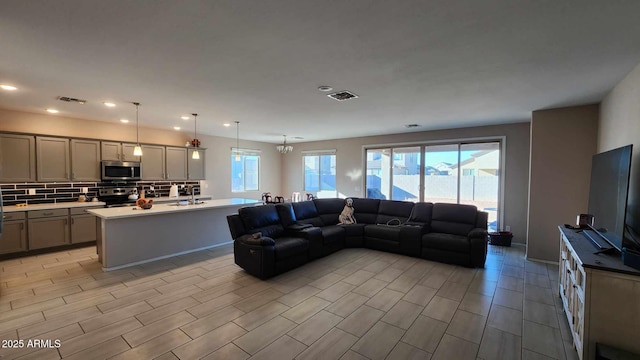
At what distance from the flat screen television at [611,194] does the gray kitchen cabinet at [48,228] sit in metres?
7.89

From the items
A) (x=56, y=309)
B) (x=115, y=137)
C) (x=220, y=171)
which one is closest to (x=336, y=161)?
(x=220, y=171)

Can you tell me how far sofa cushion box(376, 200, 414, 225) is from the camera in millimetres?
5750

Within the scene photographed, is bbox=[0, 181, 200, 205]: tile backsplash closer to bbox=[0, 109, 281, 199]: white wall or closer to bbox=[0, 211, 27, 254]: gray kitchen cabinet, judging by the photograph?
bbox=[0, 211, 27, 254]: gray kitchen cabinet

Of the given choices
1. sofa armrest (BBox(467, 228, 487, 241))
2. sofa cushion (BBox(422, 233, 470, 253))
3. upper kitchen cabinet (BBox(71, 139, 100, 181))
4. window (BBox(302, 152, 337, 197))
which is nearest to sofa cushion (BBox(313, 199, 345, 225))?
sofa cushion (BBox(422, 233, 470, 253))

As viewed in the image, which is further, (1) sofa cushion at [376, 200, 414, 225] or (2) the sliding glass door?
(2) the sliding glass door

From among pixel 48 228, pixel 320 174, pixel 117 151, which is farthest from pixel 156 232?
pixel 320 174

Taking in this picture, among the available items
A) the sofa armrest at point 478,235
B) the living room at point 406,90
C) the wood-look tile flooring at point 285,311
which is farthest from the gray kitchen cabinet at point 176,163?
the sofa armrest at point 478,235

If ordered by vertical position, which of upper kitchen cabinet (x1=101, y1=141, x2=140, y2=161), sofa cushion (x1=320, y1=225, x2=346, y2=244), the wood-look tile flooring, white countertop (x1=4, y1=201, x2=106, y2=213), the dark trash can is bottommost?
the wood-look tile flooring

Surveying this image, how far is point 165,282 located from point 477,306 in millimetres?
4048

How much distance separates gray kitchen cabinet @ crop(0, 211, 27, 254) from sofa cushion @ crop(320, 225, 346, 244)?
5.25 metres

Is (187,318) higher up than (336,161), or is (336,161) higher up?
(336,161)

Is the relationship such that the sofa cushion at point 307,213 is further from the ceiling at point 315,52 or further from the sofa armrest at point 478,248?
the sofa armrest at point 478,248

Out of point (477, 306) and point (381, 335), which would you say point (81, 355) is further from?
point (477, 306)

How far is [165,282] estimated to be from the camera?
3.65m
